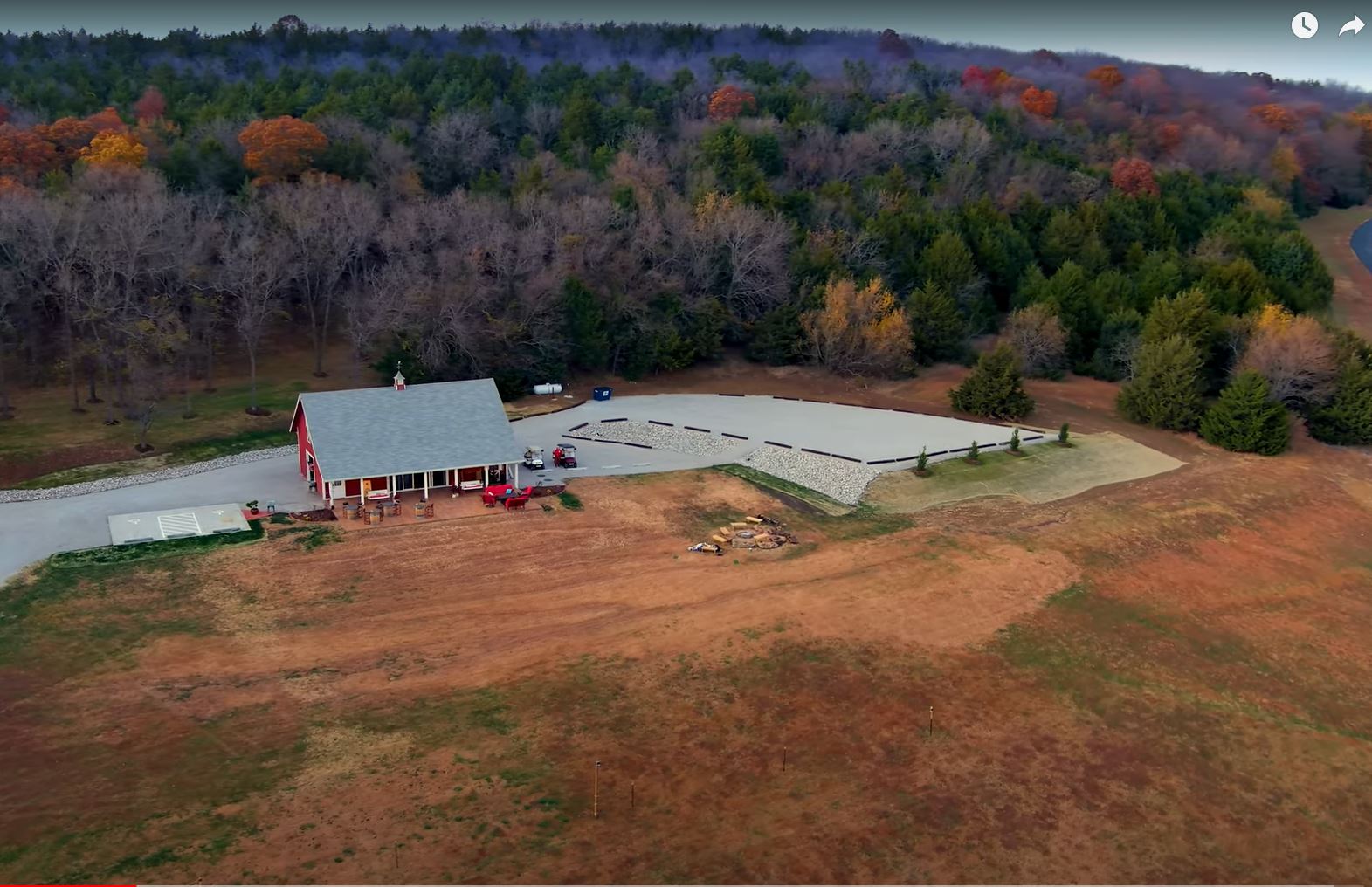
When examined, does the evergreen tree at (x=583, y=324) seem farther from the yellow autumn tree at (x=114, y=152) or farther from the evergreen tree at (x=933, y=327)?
the yellow autumn tree at (x=114, y=152)

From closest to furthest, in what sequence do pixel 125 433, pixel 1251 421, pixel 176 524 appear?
pixel 176 524
pixel 125 433
pixel 1251 421

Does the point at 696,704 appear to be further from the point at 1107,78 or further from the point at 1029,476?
the point at 1107,78

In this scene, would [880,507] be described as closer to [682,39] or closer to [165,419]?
[165,419]

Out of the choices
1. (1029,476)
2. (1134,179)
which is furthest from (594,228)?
(1134,179)

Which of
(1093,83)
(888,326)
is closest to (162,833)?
(888,326)

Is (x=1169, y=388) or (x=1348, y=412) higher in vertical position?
(x=1169, y=388)

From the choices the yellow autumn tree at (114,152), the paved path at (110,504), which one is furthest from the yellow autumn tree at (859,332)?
the yellow autumn tree at (114,152)
